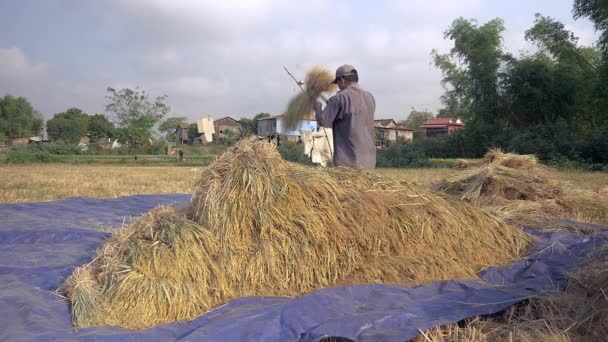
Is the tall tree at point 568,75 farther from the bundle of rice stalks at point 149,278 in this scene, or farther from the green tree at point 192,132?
the green tree at point 192,132

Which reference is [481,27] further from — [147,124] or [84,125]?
[84,125]

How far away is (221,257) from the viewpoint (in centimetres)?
309

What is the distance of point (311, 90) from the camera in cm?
566

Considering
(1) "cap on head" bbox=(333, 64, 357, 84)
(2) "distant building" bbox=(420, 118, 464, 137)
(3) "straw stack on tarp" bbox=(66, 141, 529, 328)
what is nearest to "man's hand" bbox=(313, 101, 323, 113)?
(1) "cap on head" bbox=(333, 64, 357, 84)

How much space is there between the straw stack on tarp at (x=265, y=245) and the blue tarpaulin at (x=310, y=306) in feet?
0.56

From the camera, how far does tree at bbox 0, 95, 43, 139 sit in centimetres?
5766

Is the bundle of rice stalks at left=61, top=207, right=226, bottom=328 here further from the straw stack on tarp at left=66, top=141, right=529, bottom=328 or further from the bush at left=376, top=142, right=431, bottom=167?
the bush at left=376, top=142, right=431, bottom=167

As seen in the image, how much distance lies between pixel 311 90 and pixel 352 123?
1.05 m

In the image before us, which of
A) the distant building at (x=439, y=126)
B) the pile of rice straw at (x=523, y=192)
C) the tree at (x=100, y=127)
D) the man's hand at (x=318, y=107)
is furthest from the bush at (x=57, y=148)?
the distant building at (x=439, y=126)

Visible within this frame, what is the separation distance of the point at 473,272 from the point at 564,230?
1791 mm

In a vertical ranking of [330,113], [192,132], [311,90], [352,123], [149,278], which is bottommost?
[149,278]

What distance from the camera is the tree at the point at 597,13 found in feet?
65.2

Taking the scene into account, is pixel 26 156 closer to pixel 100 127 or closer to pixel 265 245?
pixel 265 245

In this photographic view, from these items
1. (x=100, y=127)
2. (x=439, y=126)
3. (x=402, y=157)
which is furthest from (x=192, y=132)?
(x=402, y=157)
